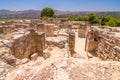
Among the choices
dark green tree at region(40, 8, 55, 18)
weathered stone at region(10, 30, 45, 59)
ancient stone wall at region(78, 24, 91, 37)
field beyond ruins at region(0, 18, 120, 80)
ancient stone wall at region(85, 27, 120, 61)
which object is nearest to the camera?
field beyond ruins at region(0, 18, 120, 80)

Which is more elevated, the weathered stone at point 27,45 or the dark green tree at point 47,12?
the dark green tree at point 47,12

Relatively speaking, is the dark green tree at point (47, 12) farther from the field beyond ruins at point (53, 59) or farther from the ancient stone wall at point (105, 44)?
the ancient stone wall at point (105, 44)

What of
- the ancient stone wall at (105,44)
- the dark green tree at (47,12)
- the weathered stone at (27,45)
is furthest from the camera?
the dark green tree at (47,12)

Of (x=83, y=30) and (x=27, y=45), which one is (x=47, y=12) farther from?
(x=27, y=45)

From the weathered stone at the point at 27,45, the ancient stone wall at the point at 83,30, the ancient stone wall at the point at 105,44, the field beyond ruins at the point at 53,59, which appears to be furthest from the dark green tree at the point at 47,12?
the weathered stone at the point at 27,45

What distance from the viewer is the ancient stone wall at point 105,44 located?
8.14 meters

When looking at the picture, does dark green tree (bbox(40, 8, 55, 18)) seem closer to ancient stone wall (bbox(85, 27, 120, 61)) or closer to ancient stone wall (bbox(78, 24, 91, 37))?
ancient stone wall (bbox(78, 24, 91, 37))

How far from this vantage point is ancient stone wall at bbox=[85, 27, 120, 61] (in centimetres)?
814

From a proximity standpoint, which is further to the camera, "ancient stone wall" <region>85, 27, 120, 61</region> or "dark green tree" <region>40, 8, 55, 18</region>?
"dark green tree" <region>40, 8, 55, 18</region>

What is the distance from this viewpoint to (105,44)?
9.57 metres

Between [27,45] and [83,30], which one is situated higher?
[27,45]

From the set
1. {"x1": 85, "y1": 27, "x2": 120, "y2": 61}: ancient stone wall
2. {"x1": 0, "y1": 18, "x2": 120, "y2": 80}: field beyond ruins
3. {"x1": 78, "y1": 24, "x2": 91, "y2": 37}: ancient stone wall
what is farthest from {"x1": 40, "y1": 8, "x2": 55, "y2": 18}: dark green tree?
{"x1": 85, "y1": 27, "x2": 120, "y2": 61}: ancient stone wall

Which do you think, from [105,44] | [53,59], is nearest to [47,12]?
[105,44]

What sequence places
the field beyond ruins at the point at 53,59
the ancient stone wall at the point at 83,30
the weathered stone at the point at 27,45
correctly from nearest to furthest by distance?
the field beyond ruins at the point at 53,59
the weathered stone at the point at 27,45
the ancient stone wall at the point at 83,30
